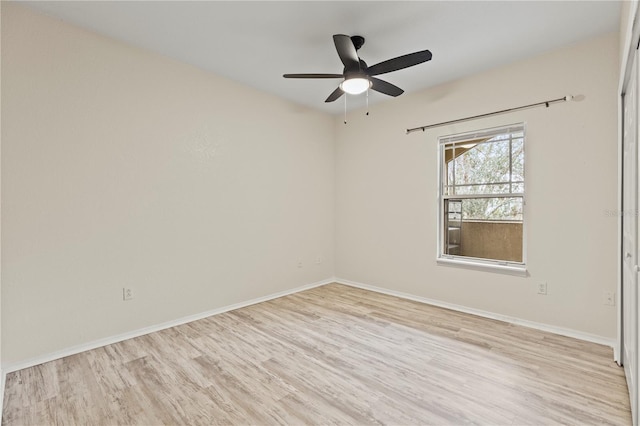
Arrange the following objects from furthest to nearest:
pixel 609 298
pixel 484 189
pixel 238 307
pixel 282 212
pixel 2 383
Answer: pixel 282 212, pixel 238 307, pixel 484 189, pixel 609 298, pixel 2 383

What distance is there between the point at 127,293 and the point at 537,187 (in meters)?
4.13

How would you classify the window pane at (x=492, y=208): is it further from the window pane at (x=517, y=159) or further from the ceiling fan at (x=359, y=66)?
the ceiling fan at (x=359, y=66)

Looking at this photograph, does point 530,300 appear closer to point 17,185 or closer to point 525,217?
point 525,217

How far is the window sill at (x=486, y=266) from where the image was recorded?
3203mm

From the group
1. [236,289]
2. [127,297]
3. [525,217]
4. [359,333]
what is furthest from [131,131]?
[525,217]

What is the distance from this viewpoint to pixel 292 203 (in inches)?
174

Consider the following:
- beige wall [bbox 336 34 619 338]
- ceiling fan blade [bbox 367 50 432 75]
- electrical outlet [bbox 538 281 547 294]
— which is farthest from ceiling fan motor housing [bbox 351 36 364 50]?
electrical outlet [bbox 538 281 547 294]

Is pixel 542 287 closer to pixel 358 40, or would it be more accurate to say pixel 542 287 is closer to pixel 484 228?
pixel 484 228

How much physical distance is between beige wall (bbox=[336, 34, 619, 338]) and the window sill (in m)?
0.06

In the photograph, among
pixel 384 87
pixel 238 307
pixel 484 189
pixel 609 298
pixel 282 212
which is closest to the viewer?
pixel 609 298

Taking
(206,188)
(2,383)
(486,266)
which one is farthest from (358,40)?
(2,383)

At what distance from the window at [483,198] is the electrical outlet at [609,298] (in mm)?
683

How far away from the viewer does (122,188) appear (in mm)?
2848

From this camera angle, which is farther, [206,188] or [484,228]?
[484,228]
